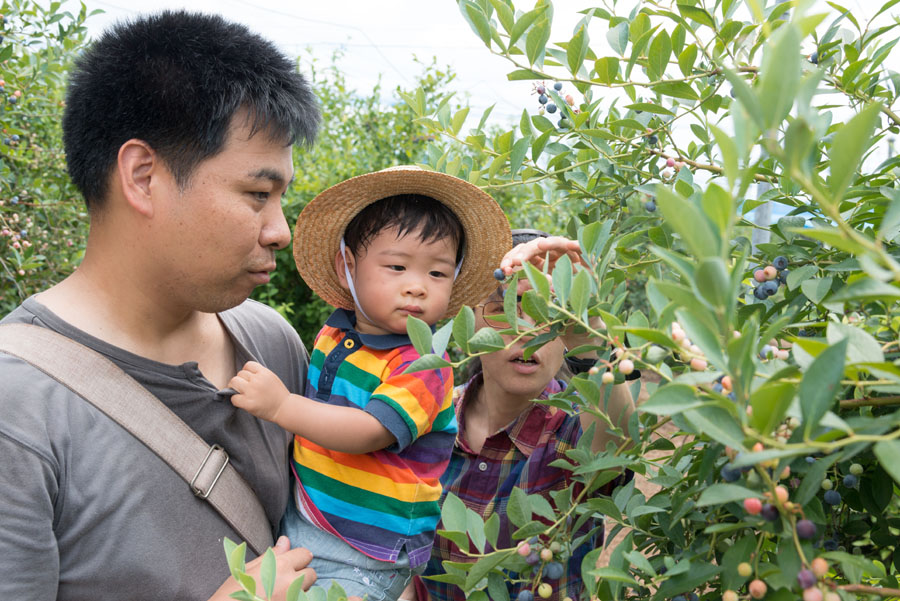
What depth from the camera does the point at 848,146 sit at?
500 millimetres

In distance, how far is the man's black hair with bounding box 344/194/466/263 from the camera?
165 cm

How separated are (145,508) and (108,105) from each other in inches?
28.2

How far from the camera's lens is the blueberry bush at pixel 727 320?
0.50 meters

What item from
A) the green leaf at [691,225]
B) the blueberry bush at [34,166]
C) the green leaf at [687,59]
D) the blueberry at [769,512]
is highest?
the blueberry bush at [34,166]

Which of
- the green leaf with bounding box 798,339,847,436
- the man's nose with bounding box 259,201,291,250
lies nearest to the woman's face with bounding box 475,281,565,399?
the man's nose with bounding box 259,201,291,250

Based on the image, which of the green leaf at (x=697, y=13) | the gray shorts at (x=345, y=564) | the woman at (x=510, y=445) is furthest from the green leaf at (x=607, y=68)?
the gray shorts at (x=345, y=564)

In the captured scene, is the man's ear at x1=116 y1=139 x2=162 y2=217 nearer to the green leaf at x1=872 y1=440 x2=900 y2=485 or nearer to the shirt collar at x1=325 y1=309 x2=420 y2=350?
the shirt collar at x1=325 y1=309 x2=420 y2=350

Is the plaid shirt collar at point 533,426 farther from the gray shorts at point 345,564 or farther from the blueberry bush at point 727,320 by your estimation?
the blueberry bush at point 727,320

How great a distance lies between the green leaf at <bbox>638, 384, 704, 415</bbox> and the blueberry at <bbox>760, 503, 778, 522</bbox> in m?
0.14

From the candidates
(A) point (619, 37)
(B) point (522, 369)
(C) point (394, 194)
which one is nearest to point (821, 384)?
(A) point (619, 37)

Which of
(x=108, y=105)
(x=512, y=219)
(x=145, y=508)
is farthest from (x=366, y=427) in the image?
(x=512, y=219)

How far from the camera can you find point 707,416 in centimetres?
55

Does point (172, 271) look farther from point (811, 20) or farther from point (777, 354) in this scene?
point (811, 20)

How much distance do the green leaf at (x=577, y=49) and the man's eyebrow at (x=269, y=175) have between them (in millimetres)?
563
